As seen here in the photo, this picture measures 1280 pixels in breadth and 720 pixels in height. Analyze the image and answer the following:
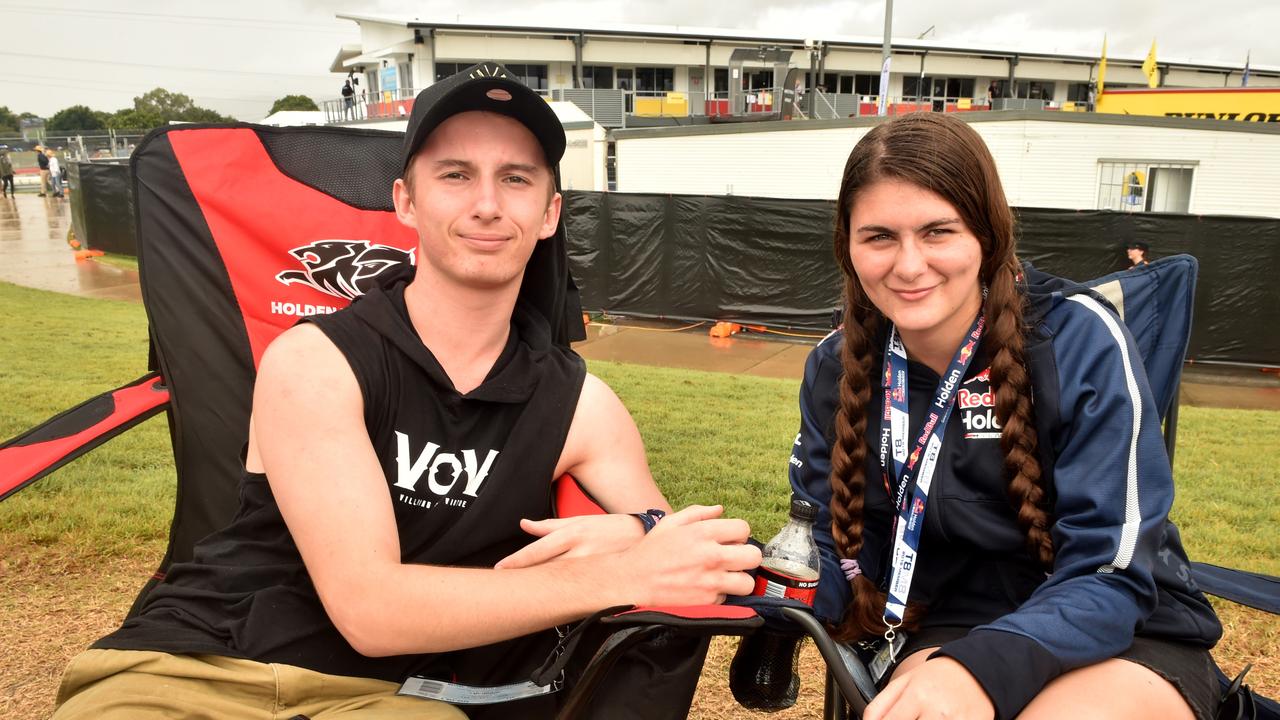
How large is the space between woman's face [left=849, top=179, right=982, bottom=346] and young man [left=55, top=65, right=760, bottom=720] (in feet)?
1.87

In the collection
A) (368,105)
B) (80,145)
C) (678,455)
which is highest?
(368,105)

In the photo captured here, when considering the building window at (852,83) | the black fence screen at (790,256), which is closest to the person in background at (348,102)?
the building window at (852,83)

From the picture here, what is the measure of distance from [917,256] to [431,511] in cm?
111

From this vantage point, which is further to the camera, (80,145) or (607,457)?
(80,145)

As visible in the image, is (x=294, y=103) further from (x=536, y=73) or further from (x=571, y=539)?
(x=571, y=539)

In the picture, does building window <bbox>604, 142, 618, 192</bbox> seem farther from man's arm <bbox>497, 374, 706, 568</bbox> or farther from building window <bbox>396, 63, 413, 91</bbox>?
man's arm <bbox>497, 374, 706, 568</bbox>

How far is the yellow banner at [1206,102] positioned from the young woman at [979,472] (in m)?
20.9

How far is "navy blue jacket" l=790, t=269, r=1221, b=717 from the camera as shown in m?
1.43

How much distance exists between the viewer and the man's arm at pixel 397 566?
1.59 m

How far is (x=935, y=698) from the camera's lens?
1.31 meters

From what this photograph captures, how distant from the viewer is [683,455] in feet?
18.1

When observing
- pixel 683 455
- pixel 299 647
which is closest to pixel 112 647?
pixel 299 647

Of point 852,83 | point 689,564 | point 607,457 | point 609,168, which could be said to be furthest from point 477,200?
point 852,83

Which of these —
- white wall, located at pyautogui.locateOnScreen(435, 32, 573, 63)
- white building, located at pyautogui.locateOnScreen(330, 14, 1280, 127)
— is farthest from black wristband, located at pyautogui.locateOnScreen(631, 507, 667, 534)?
white wall, located at pyautogui.locateOnScreen(435, 32, 573, 63)
